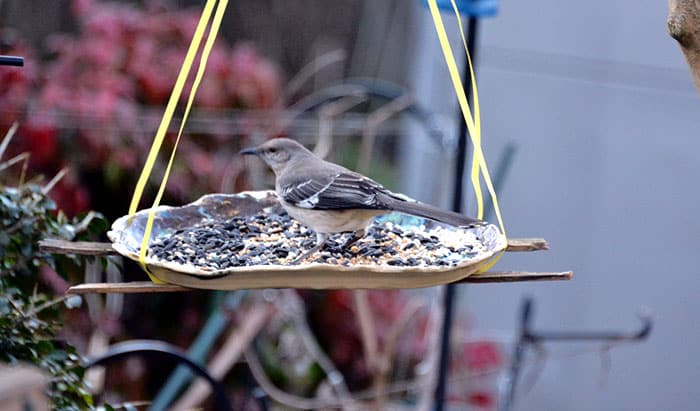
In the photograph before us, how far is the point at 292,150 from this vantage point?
3.65m

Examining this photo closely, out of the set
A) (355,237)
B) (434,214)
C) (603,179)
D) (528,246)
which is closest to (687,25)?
(528,246)

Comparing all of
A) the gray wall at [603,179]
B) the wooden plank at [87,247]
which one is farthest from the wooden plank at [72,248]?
the gray wall at [603,179]

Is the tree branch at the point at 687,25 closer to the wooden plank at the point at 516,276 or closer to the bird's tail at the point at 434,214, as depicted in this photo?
the wooden plank at the point at 516,276

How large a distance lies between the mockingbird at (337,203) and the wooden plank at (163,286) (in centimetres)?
19

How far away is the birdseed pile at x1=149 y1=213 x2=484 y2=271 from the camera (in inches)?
116

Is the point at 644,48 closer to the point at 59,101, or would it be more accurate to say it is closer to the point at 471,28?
the point at 471,28

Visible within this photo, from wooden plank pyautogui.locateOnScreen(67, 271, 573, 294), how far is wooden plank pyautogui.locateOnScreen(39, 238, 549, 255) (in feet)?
0.42

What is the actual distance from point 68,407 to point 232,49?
22.1 ft

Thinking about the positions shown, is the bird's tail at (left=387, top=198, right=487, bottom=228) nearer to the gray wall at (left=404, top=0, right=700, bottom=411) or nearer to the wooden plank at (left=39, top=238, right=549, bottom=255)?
the wooden plank at (left=39, top=238, right=549, bottom=255)

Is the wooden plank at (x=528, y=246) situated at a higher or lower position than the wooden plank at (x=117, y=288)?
higher

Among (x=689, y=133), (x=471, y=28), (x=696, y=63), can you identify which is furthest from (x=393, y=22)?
(x=696, y=63)

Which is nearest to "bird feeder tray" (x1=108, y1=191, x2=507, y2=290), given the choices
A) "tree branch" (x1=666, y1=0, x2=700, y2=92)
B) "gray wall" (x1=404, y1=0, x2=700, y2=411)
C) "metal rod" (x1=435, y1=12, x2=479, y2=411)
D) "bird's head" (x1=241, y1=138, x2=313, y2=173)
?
"bird's head" (x1=241, y1=138, x2=313, y2=173)

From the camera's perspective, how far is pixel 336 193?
3.12 meters

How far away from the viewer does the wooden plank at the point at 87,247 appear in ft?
8.39
